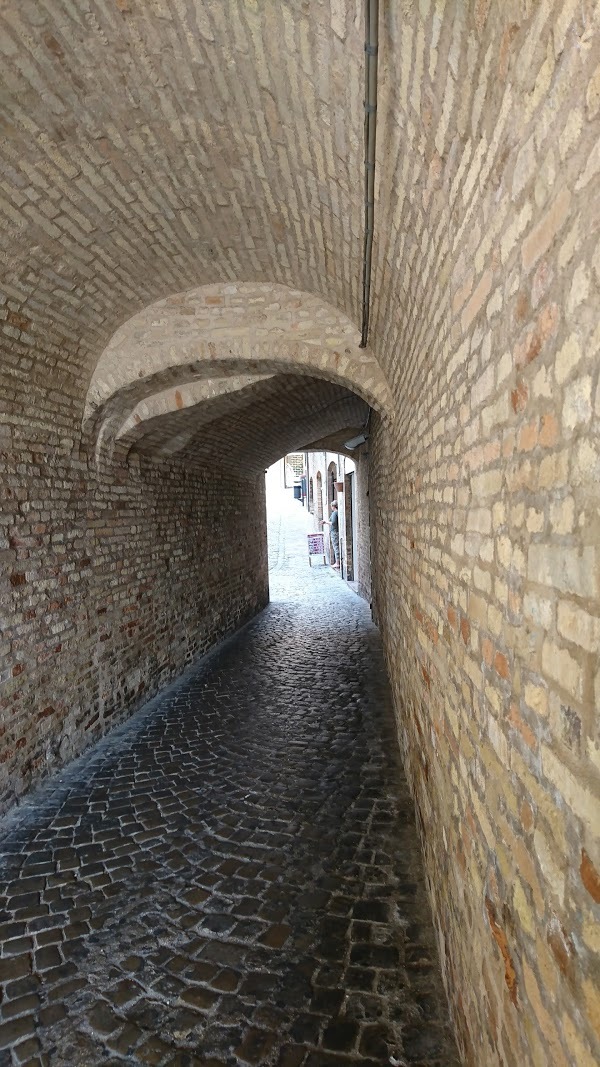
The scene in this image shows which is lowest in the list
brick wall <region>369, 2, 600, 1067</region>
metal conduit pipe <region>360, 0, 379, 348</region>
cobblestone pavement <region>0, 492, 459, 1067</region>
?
cobblestone pavement <region>0, 492, 459, 1067</region>

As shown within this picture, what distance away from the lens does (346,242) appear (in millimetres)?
3631

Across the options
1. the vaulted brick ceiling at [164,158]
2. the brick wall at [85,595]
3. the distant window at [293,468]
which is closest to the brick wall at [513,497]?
the vaulted brick ceiling at [164,158]

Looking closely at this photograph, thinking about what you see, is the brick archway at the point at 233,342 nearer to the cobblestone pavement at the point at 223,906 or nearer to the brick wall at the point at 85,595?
the brick wall at the point at 85,595

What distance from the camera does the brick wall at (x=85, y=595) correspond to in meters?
4.21

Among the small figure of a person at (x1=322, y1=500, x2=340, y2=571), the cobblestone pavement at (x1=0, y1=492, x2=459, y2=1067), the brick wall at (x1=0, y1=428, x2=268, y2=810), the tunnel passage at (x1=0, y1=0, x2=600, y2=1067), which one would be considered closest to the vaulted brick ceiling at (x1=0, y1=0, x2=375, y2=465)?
the tunnel passage at (x1=0, y1=0, x2=600, y2=1067)

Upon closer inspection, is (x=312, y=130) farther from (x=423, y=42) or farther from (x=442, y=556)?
(x=442, y=556)

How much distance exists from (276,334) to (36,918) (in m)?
4.63

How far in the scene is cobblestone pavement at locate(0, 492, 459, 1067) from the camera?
2.21m

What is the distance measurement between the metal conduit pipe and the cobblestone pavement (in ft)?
11.8

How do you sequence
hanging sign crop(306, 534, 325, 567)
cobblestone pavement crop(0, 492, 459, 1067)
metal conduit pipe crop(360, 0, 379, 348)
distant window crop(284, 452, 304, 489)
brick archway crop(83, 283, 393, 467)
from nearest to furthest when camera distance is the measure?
metal conduit pipe crop(360, 0, 379, 348) < cobblestone pavement crop(0, 492, 459, 1067) < brick archway crop(83, 283, 393, 467) < hanging sign crop(306, 534, 325, 567) < distant window crop(284, 452, 304, 489)

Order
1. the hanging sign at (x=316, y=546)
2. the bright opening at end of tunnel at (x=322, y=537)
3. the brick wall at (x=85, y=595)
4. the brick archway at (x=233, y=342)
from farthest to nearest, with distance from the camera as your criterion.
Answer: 1. the hanging sign at (x=316, y=546)
2. the bright opening at end of tunnel at (x=322, y=537)
3. the brick archway at (x=233, y=342)
4. the brick wall at (x=85, y=595)

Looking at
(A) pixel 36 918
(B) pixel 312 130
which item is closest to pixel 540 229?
(B) pixel 312 130

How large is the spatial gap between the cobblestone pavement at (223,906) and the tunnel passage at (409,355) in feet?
0.97

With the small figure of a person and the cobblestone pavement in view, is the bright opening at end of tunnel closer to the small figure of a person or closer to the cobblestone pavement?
the small figure of a person
